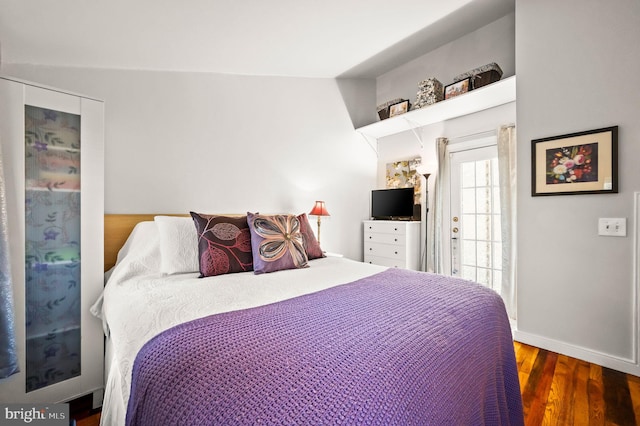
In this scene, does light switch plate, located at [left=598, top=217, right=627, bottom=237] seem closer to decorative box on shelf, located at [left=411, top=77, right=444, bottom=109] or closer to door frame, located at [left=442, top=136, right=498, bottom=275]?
door frame, located at [left=442, top=136, right=498, bottom=275]

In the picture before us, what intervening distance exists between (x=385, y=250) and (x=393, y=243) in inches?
5.9

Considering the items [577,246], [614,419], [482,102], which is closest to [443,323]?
[614,419]

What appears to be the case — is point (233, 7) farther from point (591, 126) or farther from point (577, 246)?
point (577, 246)

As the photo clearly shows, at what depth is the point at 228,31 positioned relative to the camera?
2156 millimetres

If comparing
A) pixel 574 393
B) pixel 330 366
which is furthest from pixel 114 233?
pixel 574 393

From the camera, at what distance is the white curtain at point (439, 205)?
3.31 m

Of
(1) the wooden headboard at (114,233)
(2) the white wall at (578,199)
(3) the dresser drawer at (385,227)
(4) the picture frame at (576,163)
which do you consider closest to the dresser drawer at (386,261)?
(3) the dresser drawer at (385,227)

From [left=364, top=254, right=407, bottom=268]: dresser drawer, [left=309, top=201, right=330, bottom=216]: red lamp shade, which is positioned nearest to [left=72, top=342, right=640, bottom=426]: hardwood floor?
[left=364, top=254, right=407, bottom=268]: dresser drawer

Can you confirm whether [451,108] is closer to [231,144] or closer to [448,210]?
[448,210]

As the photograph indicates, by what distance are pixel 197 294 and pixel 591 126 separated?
2866mm

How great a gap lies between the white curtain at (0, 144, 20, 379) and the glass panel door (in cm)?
16

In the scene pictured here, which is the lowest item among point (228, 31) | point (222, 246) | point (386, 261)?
point (386, 261)

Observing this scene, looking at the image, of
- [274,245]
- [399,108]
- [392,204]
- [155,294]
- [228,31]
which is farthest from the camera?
[392,204]

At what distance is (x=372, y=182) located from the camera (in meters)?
4.07
